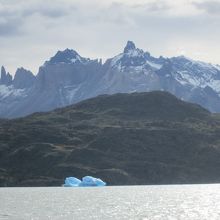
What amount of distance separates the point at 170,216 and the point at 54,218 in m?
26.1

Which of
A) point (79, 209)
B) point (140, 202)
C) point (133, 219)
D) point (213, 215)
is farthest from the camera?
point (140, 202)

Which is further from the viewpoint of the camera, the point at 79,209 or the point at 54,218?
the point at 79,209

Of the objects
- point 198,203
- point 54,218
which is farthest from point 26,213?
point 198,203

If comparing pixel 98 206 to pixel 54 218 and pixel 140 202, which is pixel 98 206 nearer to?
pixel 140 202

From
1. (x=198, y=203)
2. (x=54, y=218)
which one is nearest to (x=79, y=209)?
(x=54, y=218)

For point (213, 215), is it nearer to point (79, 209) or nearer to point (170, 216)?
point (170, 216)

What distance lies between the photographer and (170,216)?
142 meters

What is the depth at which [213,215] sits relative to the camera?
147375 millimetres

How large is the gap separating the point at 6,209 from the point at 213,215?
56.4 m

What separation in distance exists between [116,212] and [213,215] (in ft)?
77.3

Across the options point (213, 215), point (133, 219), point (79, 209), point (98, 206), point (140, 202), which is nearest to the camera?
point (133, 219)

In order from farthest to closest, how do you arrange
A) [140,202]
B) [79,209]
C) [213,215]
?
[140,202] < [79,209] < [213,215]

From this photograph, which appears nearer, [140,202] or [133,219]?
[133,219]

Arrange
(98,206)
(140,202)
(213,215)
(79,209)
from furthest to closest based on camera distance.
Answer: (140,202), (98,206), (79,209), (213,215)
